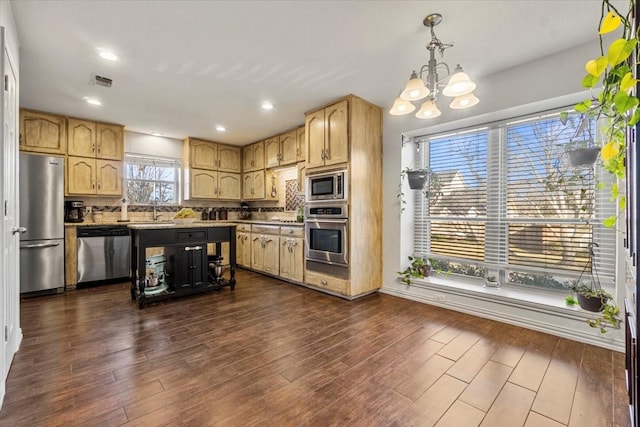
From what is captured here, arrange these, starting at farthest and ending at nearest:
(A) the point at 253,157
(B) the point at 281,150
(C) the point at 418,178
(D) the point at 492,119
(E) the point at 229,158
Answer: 1. (E) the point at 229,158
2. (A) the point at 253,157
3. (B) the point at 281,150
4. (C) the point at 418,178
5. (D) the point at 492,119

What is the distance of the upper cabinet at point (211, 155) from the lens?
17.4 ft

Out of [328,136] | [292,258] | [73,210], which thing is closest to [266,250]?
[292,258]

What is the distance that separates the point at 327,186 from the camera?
370 cm

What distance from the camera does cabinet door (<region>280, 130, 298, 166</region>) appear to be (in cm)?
477

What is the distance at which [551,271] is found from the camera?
108 inches

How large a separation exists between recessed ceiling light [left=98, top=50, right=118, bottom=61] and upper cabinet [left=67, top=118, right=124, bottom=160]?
→ 226 cm

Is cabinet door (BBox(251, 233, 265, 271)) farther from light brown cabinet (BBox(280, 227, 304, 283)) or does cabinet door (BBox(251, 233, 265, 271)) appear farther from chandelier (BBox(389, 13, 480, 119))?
chandelier (BBox(389, 13, 480, 119))

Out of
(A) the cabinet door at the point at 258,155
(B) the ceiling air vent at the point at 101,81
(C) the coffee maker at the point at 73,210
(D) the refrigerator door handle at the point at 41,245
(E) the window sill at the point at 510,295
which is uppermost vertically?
(B) the ceiling air vent at the point at 101,81

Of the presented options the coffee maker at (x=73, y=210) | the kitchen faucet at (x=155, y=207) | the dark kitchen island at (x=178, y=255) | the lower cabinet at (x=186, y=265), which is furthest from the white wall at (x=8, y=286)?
the kitchen faucet at (x=155, y=207)

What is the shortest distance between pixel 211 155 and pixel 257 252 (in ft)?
6.90

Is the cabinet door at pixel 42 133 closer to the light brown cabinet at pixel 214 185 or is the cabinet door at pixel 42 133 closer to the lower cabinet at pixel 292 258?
the light brown cabinet at pixel 214 185

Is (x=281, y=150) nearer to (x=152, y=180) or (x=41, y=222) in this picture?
(x=152, y=180)

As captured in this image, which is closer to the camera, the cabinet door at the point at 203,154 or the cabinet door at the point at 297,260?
the cabinet door at the point at 297,260

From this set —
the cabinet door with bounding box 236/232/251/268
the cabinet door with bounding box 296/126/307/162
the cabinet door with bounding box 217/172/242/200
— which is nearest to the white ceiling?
the cabinet door with bounding box 296/126/307/162
